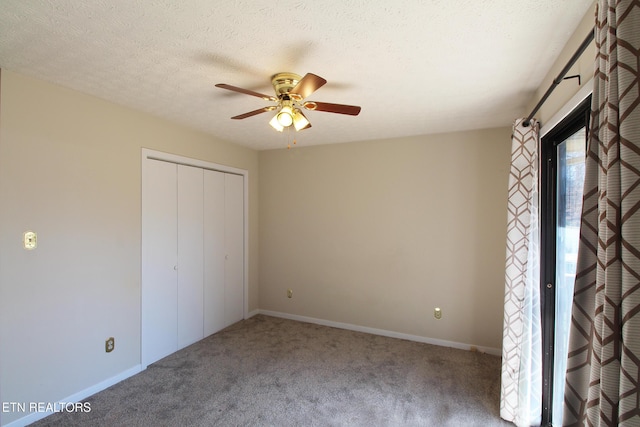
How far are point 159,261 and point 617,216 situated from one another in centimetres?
335

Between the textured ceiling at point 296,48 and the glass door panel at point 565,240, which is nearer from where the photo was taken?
the textured ceiling at point 296,48

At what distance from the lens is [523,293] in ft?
6.95

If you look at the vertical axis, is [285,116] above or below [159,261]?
above

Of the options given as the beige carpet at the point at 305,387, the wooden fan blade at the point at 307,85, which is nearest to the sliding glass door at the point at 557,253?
the beige carpet at the point at 305,387

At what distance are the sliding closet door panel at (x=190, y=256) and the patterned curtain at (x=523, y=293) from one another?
3076 millimetres

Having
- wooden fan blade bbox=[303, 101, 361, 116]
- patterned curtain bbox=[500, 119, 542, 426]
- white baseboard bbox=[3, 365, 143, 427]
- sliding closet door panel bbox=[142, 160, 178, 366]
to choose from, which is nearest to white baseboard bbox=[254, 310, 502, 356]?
patterned curtain bbox=[500, 119, 542, 426]

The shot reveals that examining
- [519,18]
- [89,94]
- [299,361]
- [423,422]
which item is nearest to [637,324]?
[519,18]

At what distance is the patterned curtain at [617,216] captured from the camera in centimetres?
66

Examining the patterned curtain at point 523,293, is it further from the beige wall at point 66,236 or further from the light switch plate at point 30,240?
the light switch plate at point 30,240

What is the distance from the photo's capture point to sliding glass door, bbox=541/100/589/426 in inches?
71.7

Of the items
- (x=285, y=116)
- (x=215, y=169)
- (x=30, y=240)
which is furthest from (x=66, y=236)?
(x=285, y=116)

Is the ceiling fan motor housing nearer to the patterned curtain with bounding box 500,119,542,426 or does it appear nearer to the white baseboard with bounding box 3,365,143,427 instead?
the patterned curtain with bounding box 500,119,542,426

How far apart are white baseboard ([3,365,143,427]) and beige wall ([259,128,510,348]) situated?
1961 mm

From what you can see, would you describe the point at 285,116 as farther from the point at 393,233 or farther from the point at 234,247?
the point at 234,247
